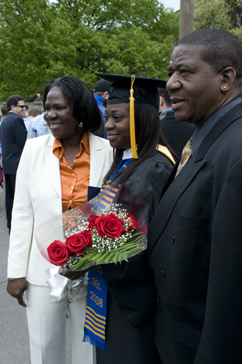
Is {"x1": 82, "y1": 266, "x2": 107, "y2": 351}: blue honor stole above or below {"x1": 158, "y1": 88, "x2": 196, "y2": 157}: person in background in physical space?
below

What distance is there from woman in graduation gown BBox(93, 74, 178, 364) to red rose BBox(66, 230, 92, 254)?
0.21 metres

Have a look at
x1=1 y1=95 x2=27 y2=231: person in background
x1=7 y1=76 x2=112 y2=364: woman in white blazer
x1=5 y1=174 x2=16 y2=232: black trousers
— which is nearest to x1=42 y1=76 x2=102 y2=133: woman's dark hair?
x1=7 y1=76 x2=112 y2=364: woman in white blazer

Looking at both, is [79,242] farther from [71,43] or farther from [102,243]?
[71,43]

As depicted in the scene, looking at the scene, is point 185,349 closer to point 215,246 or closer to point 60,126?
point 215,246

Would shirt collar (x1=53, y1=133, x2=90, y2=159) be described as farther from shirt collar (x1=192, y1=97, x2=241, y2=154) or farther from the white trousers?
shirt collar (x1=192, y1=97, x2=241, y2=154)

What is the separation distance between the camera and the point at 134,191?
163cm

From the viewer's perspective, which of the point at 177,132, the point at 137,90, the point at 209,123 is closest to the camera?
the point at 209,123

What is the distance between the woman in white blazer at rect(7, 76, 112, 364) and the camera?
1.99 metres

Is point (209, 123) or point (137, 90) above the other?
point (137, 90)

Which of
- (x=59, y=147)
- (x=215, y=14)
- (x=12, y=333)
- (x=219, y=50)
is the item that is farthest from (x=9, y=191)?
(x=215, y=14)

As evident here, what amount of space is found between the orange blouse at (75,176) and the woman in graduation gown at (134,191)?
0.64 feet

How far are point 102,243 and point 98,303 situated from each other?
21.1 inches

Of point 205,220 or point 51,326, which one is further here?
point 51,326

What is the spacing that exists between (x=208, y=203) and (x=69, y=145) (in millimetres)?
1405
